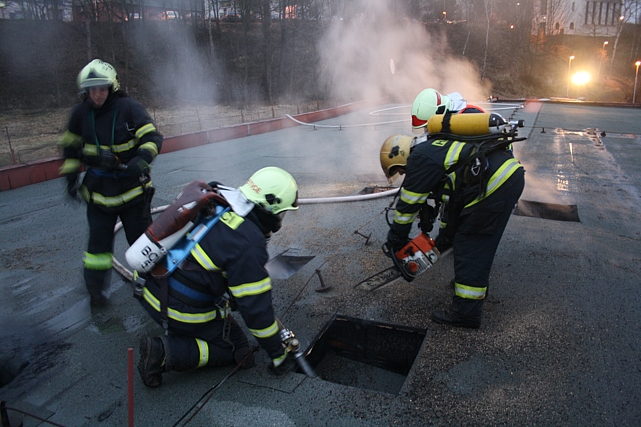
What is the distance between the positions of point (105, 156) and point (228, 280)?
1.52 meters

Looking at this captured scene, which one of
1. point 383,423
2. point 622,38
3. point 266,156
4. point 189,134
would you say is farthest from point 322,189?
point 622,38

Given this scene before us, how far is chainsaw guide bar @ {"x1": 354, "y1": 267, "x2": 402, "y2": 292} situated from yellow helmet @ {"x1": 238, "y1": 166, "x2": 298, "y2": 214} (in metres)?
1.36

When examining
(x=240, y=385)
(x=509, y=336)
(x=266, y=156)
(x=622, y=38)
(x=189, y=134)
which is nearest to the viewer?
(x=240, y=385)

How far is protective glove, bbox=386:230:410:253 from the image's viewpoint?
3151mm

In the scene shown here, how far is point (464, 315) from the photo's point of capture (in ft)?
9.76

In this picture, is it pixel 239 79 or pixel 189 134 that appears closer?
pixel 189 134

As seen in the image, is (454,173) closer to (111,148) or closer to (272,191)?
(272,191)

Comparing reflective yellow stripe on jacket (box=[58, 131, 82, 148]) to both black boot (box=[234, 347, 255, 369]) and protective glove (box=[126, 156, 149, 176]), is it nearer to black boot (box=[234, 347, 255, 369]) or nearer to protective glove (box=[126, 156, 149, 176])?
protective glove (box=[126, 156, 149, 176])

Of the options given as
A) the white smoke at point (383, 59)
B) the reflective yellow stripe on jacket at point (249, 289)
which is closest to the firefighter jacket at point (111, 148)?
the reflective yellow stripe on jacket at point (249, 289)

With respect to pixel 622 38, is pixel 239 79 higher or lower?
lower

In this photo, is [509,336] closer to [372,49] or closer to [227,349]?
[227,349]

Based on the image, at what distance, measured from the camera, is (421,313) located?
3238mm

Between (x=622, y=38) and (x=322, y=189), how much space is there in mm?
50332

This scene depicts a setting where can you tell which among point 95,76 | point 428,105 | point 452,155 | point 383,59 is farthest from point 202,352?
point 383,59
